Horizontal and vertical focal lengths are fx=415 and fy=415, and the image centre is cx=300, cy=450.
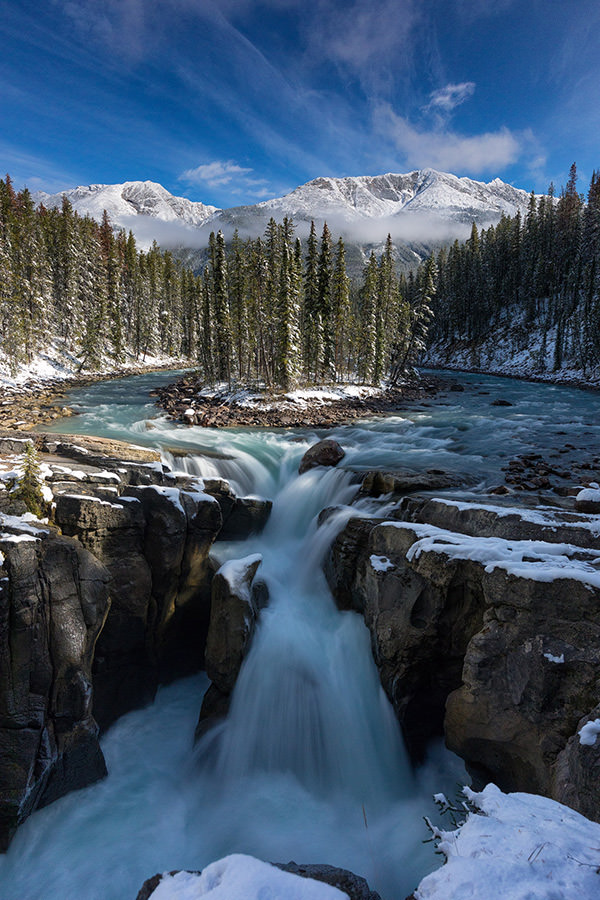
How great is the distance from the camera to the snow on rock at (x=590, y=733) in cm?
466

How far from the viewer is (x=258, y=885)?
11.0 feet

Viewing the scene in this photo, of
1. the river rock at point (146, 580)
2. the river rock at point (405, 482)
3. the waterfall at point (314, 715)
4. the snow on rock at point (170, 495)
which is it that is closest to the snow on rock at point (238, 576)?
the waterfall at point (314, 715)

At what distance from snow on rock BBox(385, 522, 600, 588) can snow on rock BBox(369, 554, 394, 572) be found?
1.67 feet

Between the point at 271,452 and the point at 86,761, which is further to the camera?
the point at 271,452

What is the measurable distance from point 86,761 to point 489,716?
7.45 m

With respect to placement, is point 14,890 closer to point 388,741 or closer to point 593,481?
point 388,741

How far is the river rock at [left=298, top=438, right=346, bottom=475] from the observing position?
18031mm

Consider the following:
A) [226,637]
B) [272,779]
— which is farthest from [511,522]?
[272,779]

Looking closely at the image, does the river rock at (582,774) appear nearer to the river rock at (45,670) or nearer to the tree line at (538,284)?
→ the river rock at (45,670)

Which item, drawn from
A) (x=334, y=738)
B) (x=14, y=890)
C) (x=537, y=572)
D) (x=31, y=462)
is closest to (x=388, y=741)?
(x=334, y=738)

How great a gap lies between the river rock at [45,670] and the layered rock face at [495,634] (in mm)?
5905

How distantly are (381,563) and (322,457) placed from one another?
9548mm

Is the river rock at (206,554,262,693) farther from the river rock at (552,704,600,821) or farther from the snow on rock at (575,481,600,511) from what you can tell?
the snow on rock at (575,481,600,511)

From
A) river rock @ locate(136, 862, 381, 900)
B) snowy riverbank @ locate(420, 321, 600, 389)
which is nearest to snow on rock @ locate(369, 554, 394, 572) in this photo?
river rock @ locate(136, 862, 381, 900)
